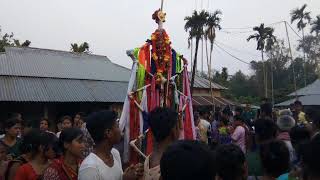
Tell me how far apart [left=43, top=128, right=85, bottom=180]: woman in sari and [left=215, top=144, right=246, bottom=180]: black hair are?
131 centimetres

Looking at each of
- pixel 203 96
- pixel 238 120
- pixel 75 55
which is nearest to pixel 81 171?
pixel 238 120

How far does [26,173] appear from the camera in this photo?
3.46 metres

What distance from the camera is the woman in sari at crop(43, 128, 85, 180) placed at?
3.23 metres

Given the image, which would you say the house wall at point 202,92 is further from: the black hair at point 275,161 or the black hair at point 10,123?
the black hair at point 275,161

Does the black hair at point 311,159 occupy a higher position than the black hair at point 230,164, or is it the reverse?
the black hair at point 311,159

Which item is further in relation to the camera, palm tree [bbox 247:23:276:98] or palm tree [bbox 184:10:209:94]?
palm tree [bbox 247:23:276:98]

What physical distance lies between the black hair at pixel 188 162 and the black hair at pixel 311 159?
0.55 metres

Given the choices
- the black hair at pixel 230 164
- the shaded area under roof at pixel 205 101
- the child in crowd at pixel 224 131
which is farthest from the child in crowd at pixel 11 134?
the shaded area under roof at pixel 205 101

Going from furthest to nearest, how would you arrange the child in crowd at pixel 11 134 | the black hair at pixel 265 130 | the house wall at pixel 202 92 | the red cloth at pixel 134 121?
the house wall at pixel 202 92 → the child in crowd at pixel 11 134 → the red cloth at pixel 134 121 → the black hair at pixel 265 130

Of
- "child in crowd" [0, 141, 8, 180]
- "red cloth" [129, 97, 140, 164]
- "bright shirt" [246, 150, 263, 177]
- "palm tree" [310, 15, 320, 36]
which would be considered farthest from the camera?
"palm tree" [310, 15, 320, 36]

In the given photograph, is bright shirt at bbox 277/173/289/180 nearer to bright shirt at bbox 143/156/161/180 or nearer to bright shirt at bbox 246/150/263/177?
bright shirt at bbox 143/156/161/180

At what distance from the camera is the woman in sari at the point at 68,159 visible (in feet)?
10.6

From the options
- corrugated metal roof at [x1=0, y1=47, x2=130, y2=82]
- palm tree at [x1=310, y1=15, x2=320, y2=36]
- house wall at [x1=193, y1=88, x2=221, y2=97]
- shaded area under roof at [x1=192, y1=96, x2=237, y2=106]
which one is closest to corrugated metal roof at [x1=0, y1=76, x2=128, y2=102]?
corrugated metal roof at [x1=0, y1=47, x2=130, y2=82]

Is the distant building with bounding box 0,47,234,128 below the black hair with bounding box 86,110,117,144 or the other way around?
the other way around
